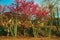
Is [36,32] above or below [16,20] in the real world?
below

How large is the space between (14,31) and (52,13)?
6253 millimetres

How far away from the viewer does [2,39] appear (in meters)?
19.0

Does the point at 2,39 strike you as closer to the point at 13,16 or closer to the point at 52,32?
the point at 13,16

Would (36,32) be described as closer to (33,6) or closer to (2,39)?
(33,6)

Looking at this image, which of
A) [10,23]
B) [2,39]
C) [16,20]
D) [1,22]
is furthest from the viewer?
[1,22]

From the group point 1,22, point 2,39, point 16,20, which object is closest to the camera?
point 2,39

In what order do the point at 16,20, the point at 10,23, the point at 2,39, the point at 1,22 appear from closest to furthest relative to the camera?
the point at 2,39 → the point at 16,20 → the point at 10,23 → the point at 1,22

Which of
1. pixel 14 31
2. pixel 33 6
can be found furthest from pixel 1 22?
pixel 33 6

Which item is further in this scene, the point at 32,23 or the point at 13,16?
the point at 32,23

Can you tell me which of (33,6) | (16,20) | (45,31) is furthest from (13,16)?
(45,31)

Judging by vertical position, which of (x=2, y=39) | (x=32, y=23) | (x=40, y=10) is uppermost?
(x=40, y=10)

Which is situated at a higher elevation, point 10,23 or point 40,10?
point 40,10

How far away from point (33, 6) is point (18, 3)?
1776 millimetres

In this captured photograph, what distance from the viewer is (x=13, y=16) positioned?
21.7 metres
